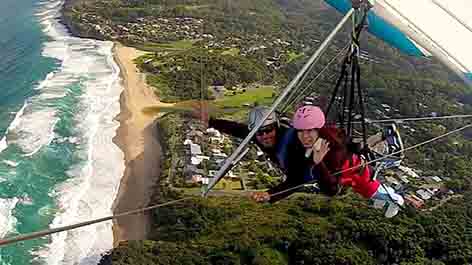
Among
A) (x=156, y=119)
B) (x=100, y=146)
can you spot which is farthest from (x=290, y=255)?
(x=156, y=119)

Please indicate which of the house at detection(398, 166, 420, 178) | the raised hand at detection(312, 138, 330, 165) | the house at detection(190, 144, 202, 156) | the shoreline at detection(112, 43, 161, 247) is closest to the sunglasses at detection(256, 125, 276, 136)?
the raised hand at detection(312, 138, 330, 165)

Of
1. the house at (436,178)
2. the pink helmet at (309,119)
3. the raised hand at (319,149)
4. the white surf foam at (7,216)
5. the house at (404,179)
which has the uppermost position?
the pink helmet at (309,119)

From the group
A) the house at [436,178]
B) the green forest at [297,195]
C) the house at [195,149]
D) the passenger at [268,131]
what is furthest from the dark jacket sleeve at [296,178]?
the house at [436,178]

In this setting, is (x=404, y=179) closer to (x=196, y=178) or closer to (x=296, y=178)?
(x=196, y=178)

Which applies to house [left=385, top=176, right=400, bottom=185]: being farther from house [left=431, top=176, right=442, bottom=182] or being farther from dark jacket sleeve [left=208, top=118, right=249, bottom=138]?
dark jacket sleeve [left=208, top=118, right=249, bottom=138]

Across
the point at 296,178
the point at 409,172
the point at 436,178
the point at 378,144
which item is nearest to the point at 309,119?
the point at 296,178

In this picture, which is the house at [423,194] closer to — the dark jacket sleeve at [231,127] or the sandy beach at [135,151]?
the sandy beach at [135,151]

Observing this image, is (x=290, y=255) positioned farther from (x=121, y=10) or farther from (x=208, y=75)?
(x=121, y=10)

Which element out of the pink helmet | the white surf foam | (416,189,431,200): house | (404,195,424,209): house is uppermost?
the pink helmet
